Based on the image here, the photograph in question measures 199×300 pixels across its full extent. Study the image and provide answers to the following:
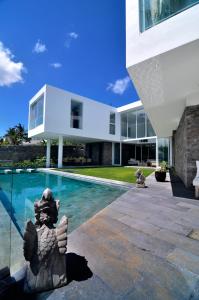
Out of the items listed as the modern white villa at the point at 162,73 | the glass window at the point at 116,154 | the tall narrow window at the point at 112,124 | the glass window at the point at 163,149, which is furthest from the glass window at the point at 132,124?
the modern white villa at the point at 162,73

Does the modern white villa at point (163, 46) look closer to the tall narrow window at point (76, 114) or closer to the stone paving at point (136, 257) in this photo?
the stone paving at point (136, 257)

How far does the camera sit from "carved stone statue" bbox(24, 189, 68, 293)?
1.62 meters

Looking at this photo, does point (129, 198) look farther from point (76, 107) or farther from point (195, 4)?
point (76, 107)

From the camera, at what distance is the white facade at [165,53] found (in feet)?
10.2

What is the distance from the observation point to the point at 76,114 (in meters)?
17.4

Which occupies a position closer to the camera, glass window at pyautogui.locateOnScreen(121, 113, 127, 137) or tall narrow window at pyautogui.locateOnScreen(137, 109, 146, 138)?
tall narrow window at pyautogui.locateOnScreen(137, 109, 146, 138)

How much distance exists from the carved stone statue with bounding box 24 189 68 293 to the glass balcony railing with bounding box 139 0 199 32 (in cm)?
417

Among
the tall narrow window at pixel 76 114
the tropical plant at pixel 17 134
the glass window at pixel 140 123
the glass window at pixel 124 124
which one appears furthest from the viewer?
the tropical plant at pixel 17 134

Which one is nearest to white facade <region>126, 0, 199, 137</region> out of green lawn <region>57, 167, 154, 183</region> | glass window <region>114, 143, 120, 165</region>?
green lawn <region>57, 167, 154, 183</region>

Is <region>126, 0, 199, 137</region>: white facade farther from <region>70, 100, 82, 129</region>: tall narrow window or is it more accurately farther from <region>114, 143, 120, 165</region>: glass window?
<region>114, 143, 120, 165</region>: glass window

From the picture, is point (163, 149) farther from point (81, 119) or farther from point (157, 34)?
point (157, 34)

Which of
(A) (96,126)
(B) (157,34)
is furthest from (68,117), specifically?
(B) (157,34)

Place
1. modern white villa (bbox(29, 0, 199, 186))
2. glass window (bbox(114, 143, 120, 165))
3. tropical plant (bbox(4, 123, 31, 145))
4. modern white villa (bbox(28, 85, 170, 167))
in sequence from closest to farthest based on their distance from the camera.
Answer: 1. modern white villa (bbox(29, 0, 199, 186))
2. modern white villa (bbox(28, 85, 170, 167))
3. glass window (bbox(114, 143, 120, 165))
4. tropical plant (bbox(4, 123, 31, 145))

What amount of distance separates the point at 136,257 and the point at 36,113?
657 inches
